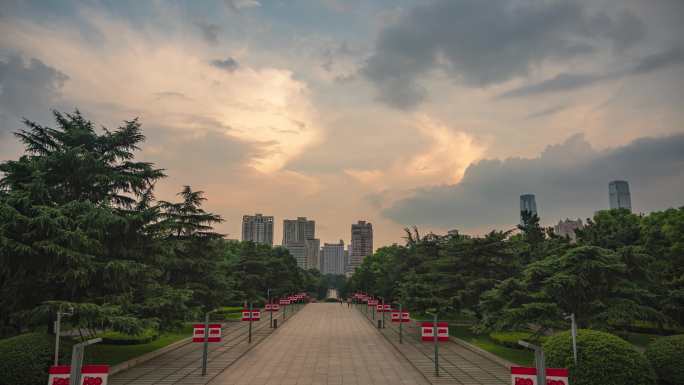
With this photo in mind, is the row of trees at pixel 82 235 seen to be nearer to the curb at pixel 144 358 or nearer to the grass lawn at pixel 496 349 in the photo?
the curb at pixel 144 358

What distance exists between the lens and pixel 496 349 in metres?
26.6

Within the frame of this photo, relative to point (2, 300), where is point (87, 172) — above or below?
above

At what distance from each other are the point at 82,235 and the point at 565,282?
69.7 ft

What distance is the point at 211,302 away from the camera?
38.7 m

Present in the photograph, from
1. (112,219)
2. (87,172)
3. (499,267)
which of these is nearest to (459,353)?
(499,267)

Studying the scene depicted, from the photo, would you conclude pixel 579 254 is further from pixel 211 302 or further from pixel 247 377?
pixel 211 302

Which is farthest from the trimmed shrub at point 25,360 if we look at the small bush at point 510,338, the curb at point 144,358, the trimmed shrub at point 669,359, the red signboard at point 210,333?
the small bush at point 510,338

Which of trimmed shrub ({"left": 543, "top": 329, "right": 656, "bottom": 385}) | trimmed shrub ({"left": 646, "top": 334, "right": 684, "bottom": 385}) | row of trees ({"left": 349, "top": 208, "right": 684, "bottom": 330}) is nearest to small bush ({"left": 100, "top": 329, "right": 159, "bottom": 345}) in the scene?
row of trees ({"left": 349, "top": 208, "right": 684, "bottom": 330})

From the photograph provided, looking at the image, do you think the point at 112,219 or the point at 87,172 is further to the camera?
the point at 87,172

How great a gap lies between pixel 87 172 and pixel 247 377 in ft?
43.0

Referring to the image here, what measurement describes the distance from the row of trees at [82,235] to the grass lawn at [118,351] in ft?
8.32

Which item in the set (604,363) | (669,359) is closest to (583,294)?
(669,359)

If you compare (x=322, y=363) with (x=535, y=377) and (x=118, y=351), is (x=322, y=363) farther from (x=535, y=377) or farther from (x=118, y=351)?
(x=535, y=377)

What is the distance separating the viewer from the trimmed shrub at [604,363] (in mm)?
14875
